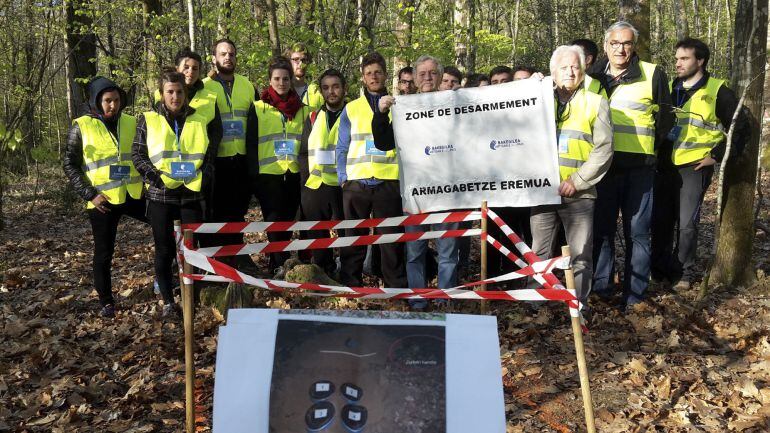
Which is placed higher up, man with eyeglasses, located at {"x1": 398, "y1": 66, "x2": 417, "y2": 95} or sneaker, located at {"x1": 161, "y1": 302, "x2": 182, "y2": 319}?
man with eyeglasses, located at {"x1": 398, "y1": 66, "x2": 417, "y2": 95}

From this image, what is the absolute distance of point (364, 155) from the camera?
6152 millimetres

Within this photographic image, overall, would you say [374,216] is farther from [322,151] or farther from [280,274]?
[280,274]

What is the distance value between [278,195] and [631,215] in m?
3.77

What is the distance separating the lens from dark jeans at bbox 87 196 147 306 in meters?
6.40

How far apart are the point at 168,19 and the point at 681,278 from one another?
34.7ft

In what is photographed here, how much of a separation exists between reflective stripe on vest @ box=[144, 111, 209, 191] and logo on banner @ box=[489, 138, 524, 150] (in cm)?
279

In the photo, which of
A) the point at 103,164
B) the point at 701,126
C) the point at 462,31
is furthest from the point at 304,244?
the point at 462,31

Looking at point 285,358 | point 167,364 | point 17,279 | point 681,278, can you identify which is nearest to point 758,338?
point 681,278

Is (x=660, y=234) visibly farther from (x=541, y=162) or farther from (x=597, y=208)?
(x=541, y=162)

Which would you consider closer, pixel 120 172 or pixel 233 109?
pixel 120 172

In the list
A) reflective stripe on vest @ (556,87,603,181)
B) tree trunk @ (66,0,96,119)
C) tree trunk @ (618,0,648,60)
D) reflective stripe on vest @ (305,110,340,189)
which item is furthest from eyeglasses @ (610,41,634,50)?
tree trunk @ (66,0,96,119)

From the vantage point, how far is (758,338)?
5.49 meters

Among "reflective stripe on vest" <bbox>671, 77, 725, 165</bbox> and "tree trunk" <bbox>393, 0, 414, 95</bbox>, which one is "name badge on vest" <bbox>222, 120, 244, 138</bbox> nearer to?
"reflective stripe on vest" <bbox>671, 77, 725, 165</bbox>

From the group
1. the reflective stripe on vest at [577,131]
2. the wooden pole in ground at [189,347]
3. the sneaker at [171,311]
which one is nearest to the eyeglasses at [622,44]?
the reflective stripe on vest at [577,131]
